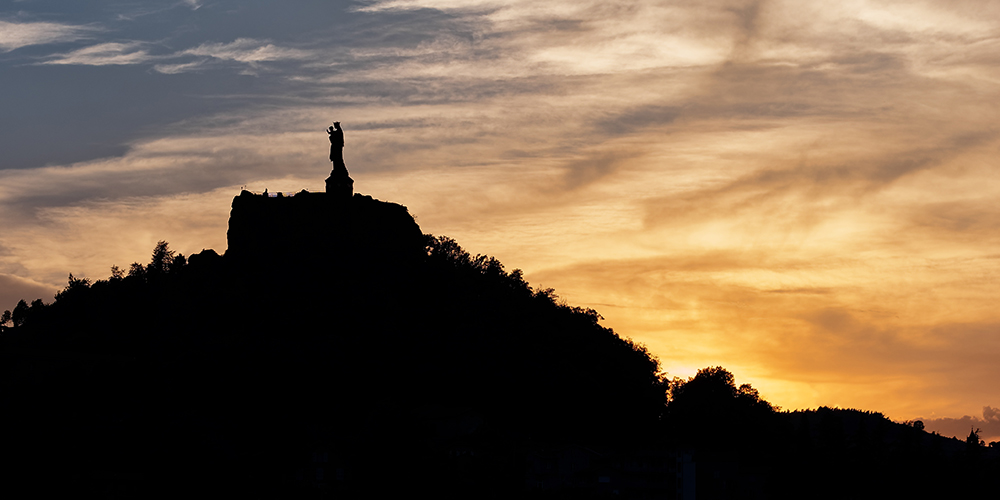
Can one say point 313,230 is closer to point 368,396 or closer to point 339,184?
point 339,184

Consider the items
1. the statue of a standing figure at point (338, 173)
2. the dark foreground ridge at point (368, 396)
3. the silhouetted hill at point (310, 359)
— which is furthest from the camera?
the statue of a standing figure at point (338, 173)

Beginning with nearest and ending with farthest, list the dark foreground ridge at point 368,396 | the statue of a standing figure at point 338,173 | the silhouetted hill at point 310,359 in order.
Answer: the dark foreground ridge at point 368,396 → the silhouetted hill at point 310,359 → the statue of a standing figure at point 338,173

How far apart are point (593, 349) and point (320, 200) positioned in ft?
161

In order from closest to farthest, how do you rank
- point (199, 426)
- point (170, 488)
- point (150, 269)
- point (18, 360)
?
point (170, 488) < point (199, 426) < point (18, 360) < point (150, 269)

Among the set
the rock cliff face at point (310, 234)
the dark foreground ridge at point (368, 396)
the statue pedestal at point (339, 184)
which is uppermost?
the statue pedestal at point (339, 184)

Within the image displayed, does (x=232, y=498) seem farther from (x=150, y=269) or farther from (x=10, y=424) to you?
(x=150, y=269)

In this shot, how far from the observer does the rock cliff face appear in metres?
154

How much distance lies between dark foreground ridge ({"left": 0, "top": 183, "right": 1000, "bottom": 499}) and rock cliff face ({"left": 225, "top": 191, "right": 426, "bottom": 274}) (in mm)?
319

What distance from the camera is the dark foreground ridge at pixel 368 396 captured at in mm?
108312

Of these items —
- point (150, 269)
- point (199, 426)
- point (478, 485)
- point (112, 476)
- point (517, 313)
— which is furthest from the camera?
point (150, 269)

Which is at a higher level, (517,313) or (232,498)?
(517,313)

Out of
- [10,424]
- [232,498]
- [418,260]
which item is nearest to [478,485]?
[232,498]

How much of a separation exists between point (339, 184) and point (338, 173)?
2.12 metres

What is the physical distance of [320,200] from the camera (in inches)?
6122
